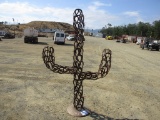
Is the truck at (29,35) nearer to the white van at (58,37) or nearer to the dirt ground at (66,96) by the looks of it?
the white van at (58,37)

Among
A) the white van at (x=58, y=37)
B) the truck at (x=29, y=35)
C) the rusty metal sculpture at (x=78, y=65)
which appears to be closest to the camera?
the rusty metal sculpture at (x=78, y=65)

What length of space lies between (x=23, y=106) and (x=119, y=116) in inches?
139

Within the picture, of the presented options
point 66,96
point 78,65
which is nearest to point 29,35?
point 66,96

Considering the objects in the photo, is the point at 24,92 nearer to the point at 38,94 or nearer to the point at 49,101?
the point at 38,94

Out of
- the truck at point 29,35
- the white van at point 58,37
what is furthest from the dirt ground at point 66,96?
the truck at point 29,35

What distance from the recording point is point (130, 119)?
27.1ft

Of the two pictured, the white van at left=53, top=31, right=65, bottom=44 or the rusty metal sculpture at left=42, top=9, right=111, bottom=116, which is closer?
the rusty metal sculpture at left=42, top=9, right=111, bottom=116

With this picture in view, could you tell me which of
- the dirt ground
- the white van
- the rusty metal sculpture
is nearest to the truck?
the white van

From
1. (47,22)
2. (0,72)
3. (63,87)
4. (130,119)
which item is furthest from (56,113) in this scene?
(47,22)

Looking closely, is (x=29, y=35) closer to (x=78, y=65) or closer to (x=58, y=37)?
(x=58, y=37)

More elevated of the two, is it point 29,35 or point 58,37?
point 29,35

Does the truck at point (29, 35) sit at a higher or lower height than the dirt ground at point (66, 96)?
higher

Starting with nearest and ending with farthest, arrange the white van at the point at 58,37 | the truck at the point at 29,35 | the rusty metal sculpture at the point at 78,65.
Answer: the rusty metal sculpture at the point at 78,65 < the white van at the point at 58,37 < the truck at the point at 29,35

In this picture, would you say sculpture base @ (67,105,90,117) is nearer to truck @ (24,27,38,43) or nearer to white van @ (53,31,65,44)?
white van @ (53,31,65,44)
